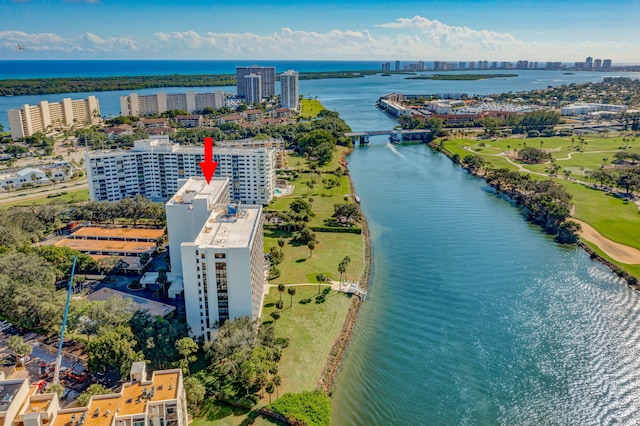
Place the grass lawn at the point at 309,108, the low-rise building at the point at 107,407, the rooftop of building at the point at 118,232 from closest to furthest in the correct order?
the low-rise building at the point at 107,407 < the rooftop of building at the point at 118,232 < the grass lawn at the point at 309,108

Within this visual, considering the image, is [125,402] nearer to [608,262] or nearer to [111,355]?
[111,355]

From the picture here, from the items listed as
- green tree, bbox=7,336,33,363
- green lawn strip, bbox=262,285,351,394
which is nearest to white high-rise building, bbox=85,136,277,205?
green lawn strip, bbox=262,285,351,394

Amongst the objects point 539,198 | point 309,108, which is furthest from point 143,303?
point 309,108

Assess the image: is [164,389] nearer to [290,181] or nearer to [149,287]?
[149,287]

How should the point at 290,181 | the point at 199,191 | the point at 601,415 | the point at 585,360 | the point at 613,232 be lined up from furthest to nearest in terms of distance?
1. the point at 290,181
2. the point at 613,232
3. the point at 199,191
4. the point at 585,360
5. the point at 601,415

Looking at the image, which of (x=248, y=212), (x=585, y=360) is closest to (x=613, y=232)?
(x=585, y=360)

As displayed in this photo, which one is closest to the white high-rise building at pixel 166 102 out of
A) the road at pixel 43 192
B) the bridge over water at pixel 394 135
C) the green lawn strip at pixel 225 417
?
the bridge over water at pixel 394 135

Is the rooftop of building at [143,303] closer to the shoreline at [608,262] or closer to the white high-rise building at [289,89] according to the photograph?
the shoreline at [608,262]

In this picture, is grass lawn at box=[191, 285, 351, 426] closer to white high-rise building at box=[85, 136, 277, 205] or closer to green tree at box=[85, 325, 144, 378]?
green tree at box=[85, 325, 144, 378]
